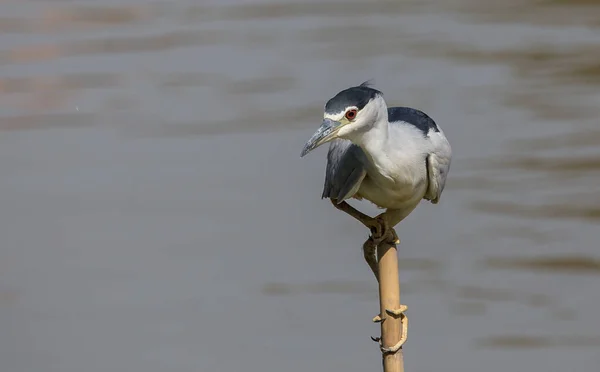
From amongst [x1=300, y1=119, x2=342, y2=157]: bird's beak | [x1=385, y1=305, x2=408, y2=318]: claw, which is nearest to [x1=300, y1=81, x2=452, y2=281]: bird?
[x1=300, y1=119, x2=342, y2=157]: bird's beak

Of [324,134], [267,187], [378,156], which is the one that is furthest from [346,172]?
[267,187]

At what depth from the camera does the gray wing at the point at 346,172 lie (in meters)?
3.88

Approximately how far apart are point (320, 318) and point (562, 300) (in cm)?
144

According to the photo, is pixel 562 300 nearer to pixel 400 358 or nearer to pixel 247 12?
pixel 400 358

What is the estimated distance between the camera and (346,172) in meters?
3.92

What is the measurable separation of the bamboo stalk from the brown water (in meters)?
2.83

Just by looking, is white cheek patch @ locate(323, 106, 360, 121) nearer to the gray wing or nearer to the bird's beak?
the bird's beak

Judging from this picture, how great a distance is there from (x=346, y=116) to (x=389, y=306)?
2.13 feet

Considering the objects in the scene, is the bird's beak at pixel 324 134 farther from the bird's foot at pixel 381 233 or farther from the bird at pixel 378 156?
the bird's foot at pixel 381 233

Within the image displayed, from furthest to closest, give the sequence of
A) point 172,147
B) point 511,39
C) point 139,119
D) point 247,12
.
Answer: point 247,12, point 511,39, point 139,119, point 172,147

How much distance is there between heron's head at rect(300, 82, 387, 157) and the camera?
3.64 m

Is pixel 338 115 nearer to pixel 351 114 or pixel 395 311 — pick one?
pixel 351 114

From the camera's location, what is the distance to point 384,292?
3904 millimetres

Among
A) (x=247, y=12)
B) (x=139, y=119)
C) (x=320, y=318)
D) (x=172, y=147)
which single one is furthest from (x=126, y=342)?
(x=247, y=12)
